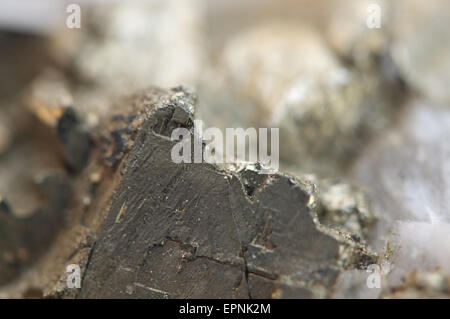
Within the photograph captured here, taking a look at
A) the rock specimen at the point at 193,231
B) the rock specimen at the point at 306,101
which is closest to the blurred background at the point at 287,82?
the rock specimen at the point at 306,101

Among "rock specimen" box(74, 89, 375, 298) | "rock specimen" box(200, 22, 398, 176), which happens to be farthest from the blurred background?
"rock specimen" box(74, 89, 375, 298)

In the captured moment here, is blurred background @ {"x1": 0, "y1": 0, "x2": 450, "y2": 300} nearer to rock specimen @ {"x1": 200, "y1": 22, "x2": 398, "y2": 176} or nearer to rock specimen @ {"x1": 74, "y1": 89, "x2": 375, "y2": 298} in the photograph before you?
rock specimen @ {"x1": 200, "y1": 22, "x2": 398, "y2": 176}

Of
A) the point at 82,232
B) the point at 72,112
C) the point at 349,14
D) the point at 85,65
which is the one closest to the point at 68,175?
the point at 72,112

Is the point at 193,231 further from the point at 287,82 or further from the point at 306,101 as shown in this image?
the point at 287,82

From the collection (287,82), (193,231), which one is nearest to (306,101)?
(287,82)

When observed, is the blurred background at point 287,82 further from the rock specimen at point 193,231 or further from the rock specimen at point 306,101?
the rock specimen at point 193,231

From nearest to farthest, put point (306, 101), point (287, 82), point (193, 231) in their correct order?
point (193, 231)
point (306, 101)
point (287, 82)

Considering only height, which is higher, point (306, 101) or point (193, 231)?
point (306, 101)
